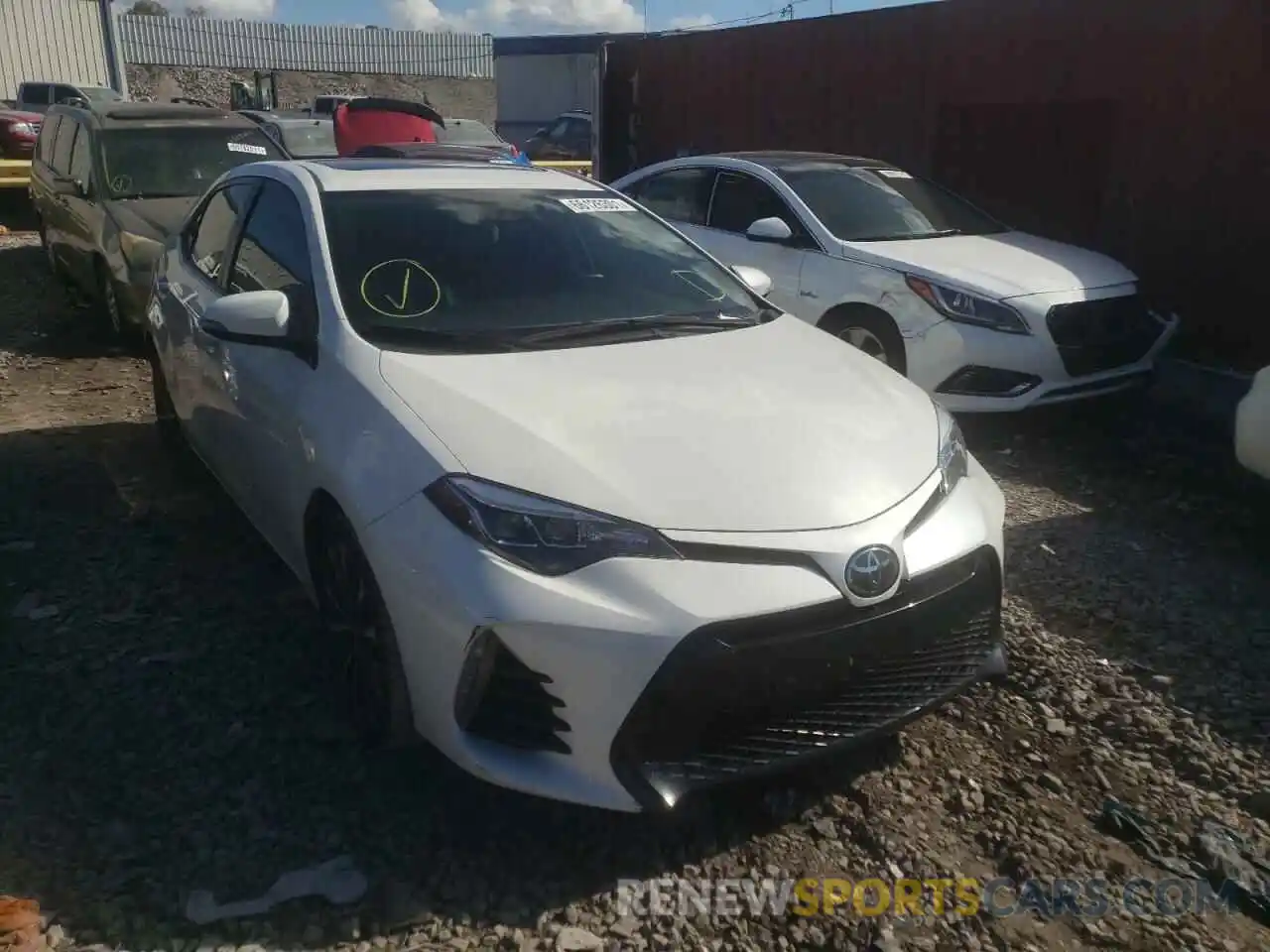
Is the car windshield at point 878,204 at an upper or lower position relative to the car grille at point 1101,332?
upper

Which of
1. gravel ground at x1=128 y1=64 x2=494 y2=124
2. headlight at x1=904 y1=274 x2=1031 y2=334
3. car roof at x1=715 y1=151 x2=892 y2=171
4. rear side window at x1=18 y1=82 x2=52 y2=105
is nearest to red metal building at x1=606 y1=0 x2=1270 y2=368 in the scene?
car roof at x1=715 y1=151 x2=892 y2=171

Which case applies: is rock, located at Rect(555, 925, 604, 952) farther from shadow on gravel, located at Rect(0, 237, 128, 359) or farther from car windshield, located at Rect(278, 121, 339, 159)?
car windshield, located at Rect(278, 121, 339, 159)

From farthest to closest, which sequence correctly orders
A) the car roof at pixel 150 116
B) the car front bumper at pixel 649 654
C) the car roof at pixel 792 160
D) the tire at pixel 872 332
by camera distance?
the car roof at pixel 150 116 → the car roof at pixel 792 160 → the tire at pixel 872 332 → the car front bumper at pixel 649 654

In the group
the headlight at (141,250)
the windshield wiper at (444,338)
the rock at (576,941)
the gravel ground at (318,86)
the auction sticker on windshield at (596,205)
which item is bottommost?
the gravel ground at (318,86)

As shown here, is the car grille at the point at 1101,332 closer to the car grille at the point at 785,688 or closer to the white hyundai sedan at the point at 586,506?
the white hyundai sedan at the point at 586,506

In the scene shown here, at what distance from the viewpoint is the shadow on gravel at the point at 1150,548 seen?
3.71m

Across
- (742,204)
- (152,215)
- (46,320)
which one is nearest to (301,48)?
(46,320)

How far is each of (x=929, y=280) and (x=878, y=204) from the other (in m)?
1.09

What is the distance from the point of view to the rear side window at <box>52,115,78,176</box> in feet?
28.8

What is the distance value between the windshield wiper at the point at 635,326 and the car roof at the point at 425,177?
33.5 inches

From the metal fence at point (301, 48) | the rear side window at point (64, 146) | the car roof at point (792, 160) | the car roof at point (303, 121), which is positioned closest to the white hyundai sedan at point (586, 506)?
the car roof at point (792, 160)

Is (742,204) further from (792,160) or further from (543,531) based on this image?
(543,531)

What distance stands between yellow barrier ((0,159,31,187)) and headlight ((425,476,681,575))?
13.5 m

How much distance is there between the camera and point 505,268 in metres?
3.72
